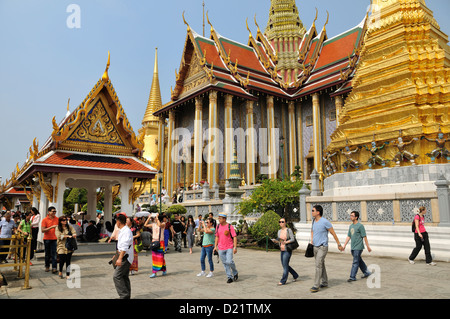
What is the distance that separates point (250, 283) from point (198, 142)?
2028 centimetres

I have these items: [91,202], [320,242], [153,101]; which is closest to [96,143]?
[91,202]

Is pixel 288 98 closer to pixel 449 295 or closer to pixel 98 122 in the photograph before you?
pixel 98 122

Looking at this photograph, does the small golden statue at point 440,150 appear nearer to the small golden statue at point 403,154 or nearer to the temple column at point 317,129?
the small golden statue at point 403,154

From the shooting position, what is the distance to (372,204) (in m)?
9.79

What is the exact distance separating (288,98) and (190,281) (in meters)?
24.6

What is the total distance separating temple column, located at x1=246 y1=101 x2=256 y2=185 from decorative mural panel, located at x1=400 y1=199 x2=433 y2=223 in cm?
1707

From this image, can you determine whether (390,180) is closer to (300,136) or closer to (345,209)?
(345,209)

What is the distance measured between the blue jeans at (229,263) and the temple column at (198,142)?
19.1 m

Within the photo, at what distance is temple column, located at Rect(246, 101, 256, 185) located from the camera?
26.3 m

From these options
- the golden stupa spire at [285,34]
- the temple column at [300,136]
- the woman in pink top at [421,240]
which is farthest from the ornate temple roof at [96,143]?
Answer: the golden stupa spire at [285,34]

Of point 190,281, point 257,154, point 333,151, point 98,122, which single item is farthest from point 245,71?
point 190,281

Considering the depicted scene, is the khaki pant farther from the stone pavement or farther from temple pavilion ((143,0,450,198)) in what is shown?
temple pavilion ((143,0,450,198))

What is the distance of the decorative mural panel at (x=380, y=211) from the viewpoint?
942 centimetres

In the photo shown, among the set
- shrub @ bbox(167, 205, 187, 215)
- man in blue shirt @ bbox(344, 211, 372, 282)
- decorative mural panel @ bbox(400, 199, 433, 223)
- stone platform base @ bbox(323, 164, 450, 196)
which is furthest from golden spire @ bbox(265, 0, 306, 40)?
man in blue shirt @ bbox(344, 211, 372, 282)
